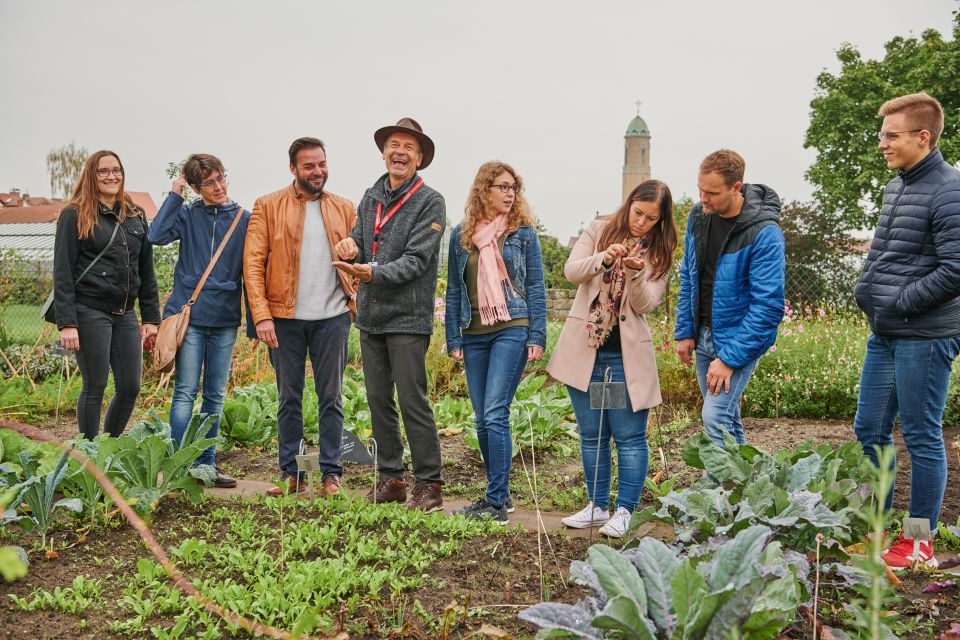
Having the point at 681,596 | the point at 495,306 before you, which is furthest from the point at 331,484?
the point at 681,596

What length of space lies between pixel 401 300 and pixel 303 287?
619 mm

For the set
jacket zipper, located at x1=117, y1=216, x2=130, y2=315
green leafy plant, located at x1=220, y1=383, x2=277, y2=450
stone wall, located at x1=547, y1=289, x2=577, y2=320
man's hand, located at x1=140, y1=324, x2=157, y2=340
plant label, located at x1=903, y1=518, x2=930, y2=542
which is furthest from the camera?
stone wall, located at x1=547, y1=289, x2=577, y2=320

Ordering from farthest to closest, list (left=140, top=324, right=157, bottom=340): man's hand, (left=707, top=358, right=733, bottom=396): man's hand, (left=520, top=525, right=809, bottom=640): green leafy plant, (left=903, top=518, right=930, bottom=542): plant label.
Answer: (left=140, top=324, right=157, bottom=340): man's hand → (left=707, top=358, right=733, bottom=396): man's hand → (left=903, top=518, right=930, bottom=542): plant label → (left=520, top=525, right=809, bottom=640): green leafy plant

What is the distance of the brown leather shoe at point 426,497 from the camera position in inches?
162

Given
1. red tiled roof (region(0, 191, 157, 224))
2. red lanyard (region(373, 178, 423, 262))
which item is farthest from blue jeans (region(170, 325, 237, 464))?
red tiled roof (region(0, 191, 157, 224))

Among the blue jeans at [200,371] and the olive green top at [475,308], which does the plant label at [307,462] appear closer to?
the olive green top at [475,308]

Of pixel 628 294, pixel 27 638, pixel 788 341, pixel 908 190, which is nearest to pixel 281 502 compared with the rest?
pixel 27 638

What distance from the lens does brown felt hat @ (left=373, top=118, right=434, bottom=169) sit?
415cm

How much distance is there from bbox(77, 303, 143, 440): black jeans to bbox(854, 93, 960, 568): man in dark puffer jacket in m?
3.81

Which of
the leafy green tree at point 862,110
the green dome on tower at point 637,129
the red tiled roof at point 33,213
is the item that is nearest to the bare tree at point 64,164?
the red tiled roof at point 33,213

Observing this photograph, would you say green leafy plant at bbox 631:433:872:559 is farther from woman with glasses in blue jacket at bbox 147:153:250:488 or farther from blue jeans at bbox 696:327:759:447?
woman with glasses in blue jacket at bbox 147:153:250:488

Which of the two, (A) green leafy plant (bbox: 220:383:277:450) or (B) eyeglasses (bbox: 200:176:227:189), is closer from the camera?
(B) eyeglasses (bbox: 200:176:227:189)

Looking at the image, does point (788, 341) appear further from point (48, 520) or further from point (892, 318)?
point (48, 520)

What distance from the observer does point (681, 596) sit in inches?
82.4
